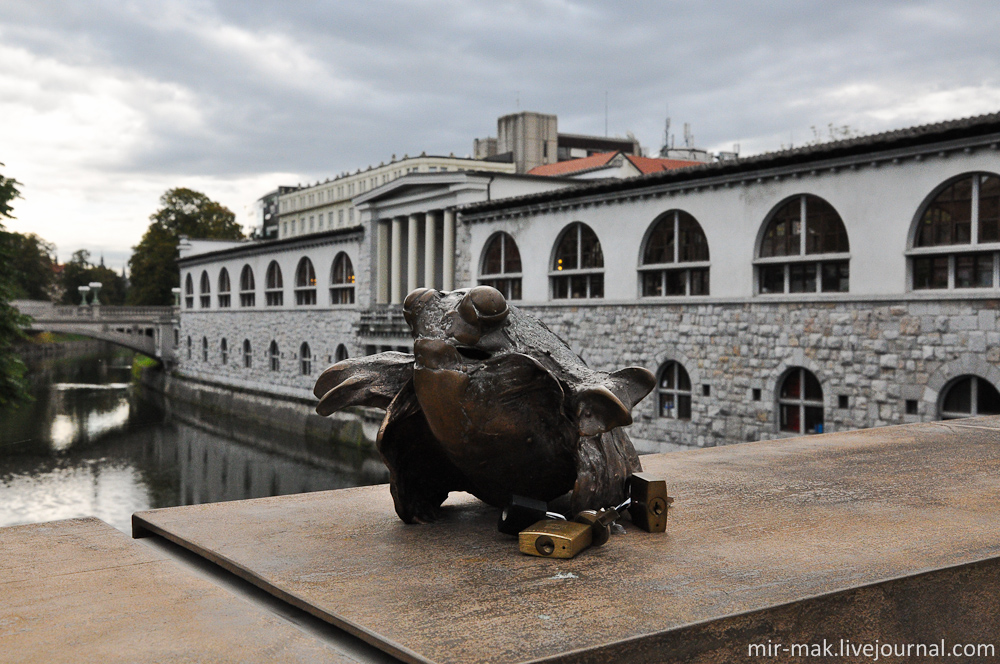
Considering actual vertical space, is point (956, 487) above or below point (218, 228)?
below

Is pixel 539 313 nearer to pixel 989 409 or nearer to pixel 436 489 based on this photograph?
pixel 989 409

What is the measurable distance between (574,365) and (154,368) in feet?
206

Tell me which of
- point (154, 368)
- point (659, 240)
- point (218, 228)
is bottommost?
point (154, 368)

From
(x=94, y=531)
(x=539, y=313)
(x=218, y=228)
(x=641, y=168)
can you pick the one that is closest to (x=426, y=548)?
(x=94, y=531)

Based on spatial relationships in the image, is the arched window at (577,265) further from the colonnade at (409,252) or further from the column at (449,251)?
the colonnade at (409,252)

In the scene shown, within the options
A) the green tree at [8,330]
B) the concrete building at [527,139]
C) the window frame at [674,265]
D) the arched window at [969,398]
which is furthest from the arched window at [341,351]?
the concrete building at [527,139]

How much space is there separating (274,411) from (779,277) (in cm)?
2697

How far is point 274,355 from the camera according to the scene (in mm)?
42781

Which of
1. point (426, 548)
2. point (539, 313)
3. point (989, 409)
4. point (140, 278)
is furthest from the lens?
point (140, 278)

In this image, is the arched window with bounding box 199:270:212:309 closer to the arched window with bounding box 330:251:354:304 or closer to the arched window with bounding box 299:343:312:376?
the arched window with bounding box 299:343:312:376

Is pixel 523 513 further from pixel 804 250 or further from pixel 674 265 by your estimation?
pixel 674 265

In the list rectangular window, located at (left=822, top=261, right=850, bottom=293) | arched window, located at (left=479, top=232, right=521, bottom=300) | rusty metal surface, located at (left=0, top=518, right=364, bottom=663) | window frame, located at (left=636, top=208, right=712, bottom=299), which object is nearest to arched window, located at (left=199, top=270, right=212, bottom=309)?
arched window, located at (left=479, top=232, right=521, bottom=300)

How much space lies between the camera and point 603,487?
12.8 feet

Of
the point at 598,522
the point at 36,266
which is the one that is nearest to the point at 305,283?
the point at 598,522
